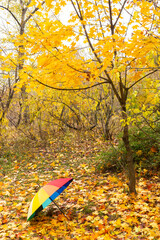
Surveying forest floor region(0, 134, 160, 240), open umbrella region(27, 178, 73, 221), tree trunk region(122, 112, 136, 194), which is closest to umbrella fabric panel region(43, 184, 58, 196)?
open umbrella region(27, 178, 73, 221)

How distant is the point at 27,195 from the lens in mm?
4504

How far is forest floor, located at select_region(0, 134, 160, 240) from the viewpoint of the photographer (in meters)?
2.94

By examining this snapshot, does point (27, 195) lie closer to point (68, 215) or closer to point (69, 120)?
point (68, 215)

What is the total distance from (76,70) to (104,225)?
2367mm

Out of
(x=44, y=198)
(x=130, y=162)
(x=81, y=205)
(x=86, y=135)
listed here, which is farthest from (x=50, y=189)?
(x=86, y=135)

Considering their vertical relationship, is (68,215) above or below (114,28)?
below

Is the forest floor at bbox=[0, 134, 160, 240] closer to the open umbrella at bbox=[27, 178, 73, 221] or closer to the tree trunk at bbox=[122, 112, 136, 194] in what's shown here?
the tree trunk at bbox=[122, 112, 136, 194]

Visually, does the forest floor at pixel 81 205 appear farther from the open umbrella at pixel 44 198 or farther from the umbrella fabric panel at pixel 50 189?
the umbrella fabric panel at pixel 50 189

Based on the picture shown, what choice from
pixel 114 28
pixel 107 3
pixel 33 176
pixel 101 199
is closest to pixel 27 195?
pixel 33 176

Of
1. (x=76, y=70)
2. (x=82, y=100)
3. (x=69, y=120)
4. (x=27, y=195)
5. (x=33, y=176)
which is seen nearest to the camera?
(x=76, y=70)

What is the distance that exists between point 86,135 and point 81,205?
180 inches

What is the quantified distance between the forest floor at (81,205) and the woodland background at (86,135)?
15 millimetres

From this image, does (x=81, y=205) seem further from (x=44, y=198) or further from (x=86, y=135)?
(x=86, y=135)

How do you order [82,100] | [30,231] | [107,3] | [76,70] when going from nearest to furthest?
[30,231] < [76,70] < [107,3] < [82,100]
